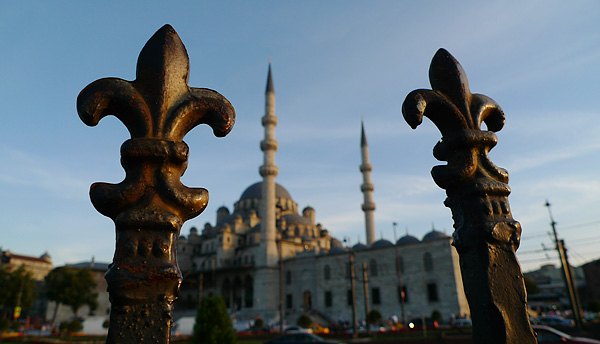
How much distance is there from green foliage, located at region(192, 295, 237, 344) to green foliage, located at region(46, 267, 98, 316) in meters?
34.2

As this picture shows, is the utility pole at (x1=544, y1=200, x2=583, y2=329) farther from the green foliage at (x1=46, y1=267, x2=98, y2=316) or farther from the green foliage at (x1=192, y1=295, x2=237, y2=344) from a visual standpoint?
the green foliage at (x1=46, y1=267, x2=98, y2=316)

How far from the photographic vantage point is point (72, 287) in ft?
126

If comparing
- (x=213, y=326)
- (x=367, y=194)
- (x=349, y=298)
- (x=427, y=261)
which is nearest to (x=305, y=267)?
(x=349, y=298)

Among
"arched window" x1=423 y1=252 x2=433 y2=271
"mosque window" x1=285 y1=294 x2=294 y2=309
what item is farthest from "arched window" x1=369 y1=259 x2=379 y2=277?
"mosque window" x1=285 y1=294 x2=294 y2=309

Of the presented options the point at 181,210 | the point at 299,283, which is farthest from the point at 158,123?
the point at 299,283

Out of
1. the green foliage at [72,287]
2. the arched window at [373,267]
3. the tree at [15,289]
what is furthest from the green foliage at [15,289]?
the arched window at [373,267]

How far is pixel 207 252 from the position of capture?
51812 millimetres

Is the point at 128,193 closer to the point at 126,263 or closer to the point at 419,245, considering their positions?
the point at 126,263

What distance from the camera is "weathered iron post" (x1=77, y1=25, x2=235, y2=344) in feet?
5.46

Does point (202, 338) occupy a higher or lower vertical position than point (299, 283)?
lower

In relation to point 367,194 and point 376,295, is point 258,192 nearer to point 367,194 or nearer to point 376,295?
point 367,194

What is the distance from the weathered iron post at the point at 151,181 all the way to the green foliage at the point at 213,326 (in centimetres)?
985

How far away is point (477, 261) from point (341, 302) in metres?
38.5

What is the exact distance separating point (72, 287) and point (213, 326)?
115 ft
